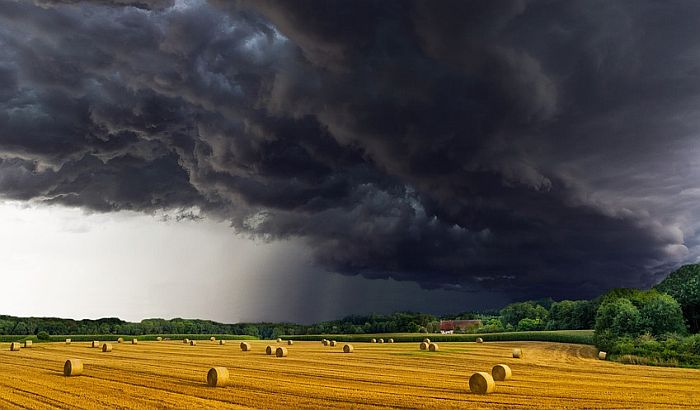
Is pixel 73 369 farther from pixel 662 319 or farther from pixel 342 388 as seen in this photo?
pixel 662 319

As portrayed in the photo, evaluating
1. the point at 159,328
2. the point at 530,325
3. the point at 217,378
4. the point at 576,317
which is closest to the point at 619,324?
the point at 217,378

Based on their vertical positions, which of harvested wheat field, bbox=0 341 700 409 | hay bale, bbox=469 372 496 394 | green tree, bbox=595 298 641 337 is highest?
green tree, bbox=595 298 641 337

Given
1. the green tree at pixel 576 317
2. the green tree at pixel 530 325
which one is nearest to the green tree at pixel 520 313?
the green tree at pixel 530 325

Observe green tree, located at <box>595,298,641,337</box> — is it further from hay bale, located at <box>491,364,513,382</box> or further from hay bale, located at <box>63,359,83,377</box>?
hay bale, located at <box>63,359,83,377</box>

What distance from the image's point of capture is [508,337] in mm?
81250

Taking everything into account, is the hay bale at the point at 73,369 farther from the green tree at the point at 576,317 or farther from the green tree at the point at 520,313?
the green tree at the point at 520,313

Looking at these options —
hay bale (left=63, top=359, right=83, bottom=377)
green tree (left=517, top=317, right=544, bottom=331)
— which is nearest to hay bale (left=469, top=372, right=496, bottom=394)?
hay bale (left=63, top=359, right=83, bottom=377)

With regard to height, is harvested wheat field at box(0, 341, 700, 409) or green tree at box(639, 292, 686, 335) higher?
green tree at box(639, 292, 686, 335)

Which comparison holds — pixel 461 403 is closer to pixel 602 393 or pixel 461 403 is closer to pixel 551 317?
pixel 602 393

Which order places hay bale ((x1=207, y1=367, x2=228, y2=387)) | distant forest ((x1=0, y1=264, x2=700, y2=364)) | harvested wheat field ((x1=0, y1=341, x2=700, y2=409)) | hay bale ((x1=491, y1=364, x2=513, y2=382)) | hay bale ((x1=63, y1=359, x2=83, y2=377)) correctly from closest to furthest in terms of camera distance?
harvested wheat field ((x1=0, y1=341, x2=700, y2=409))
hay bale ((x1=207, y1=367, x2=228, y2=387))
hay bale ((x1=491, y1=364, x2=513, y2=382))
hay bale ((x1=63, y1=359, x2=83, y2=377))
distant forest ((x1=0, y1=264, x2=700, y2=364))

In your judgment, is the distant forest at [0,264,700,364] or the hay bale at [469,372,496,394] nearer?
the hay bale at [469,372,496,394]

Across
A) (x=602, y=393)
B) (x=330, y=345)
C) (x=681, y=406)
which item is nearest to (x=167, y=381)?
(x=602, y=393)

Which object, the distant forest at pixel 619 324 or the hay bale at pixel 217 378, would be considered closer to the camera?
the hay bale at pixel 217 378

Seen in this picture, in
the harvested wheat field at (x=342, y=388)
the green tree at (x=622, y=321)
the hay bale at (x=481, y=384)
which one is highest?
the green tree at (x=622, y=321)
